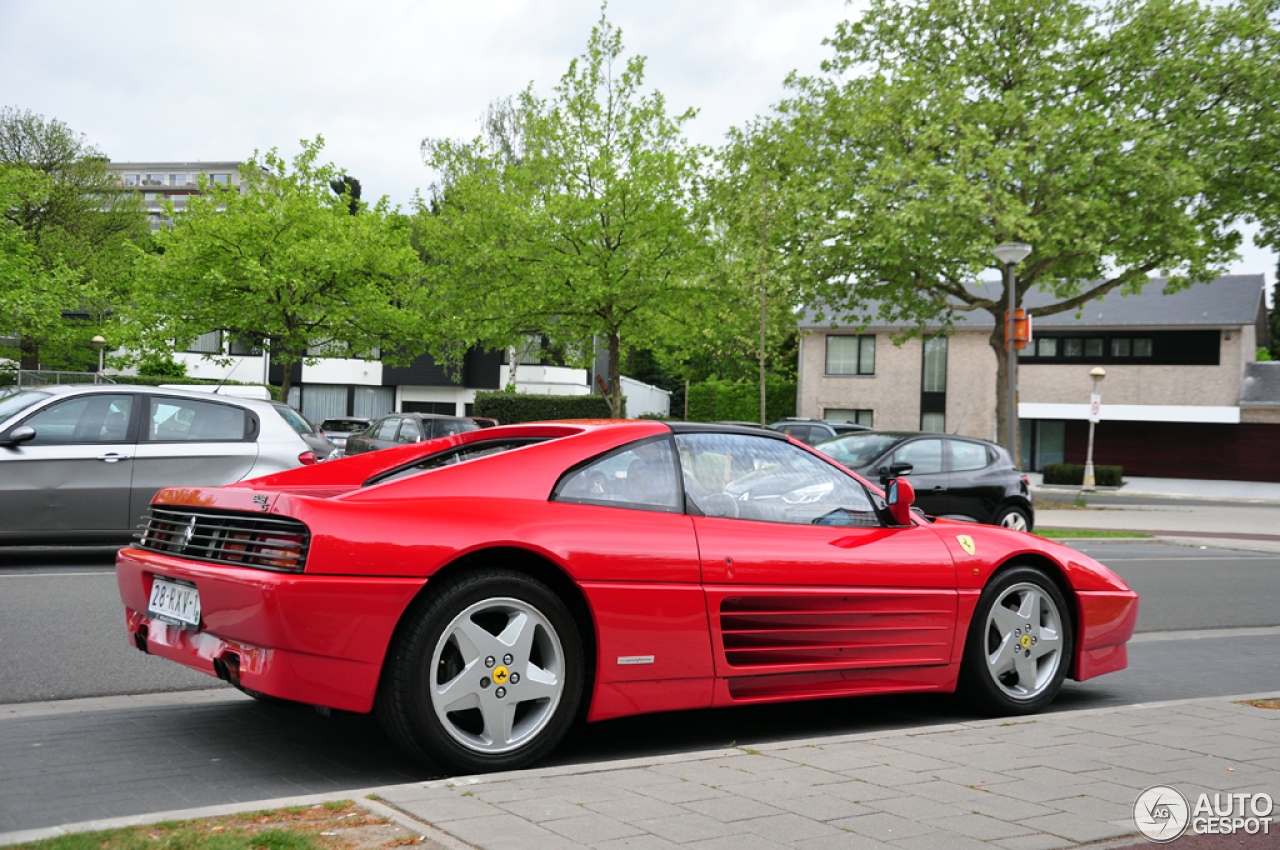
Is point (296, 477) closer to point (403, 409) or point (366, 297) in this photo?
point (366, 297)

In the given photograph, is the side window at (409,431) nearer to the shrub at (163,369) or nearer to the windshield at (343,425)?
the windshield at (343,425)

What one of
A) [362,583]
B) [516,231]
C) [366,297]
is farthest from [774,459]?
[366,297]

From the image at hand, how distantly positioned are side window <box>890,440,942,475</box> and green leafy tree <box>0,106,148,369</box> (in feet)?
105

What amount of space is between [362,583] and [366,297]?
2930cm

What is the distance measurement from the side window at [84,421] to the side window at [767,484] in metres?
6.45

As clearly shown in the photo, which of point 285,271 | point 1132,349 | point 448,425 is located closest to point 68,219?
point 285,271

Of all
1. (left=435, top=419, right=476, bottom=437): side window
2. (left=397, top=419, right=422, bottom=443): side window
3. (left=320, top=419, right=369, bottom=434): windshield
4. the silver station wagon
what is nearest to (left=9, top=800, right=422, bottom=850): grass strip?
the silver station wagon

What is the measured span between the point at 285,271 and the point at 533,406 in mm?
11487

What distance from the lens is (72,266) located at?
4806cm

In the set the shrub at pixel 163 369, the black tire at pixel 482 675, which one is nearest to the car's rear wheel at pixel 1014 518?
the black tire at pixel 482 675

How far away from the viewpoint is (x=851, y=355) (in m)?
46.6

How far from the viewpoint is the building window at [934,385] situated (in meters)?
44.9

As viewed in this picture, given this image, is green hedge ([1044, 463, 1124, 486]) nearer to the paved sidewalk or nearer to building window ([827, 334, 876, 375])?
building window ([827, 334, 876, 375])

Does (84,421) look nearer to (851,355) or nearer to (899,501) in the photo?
(899,501)
